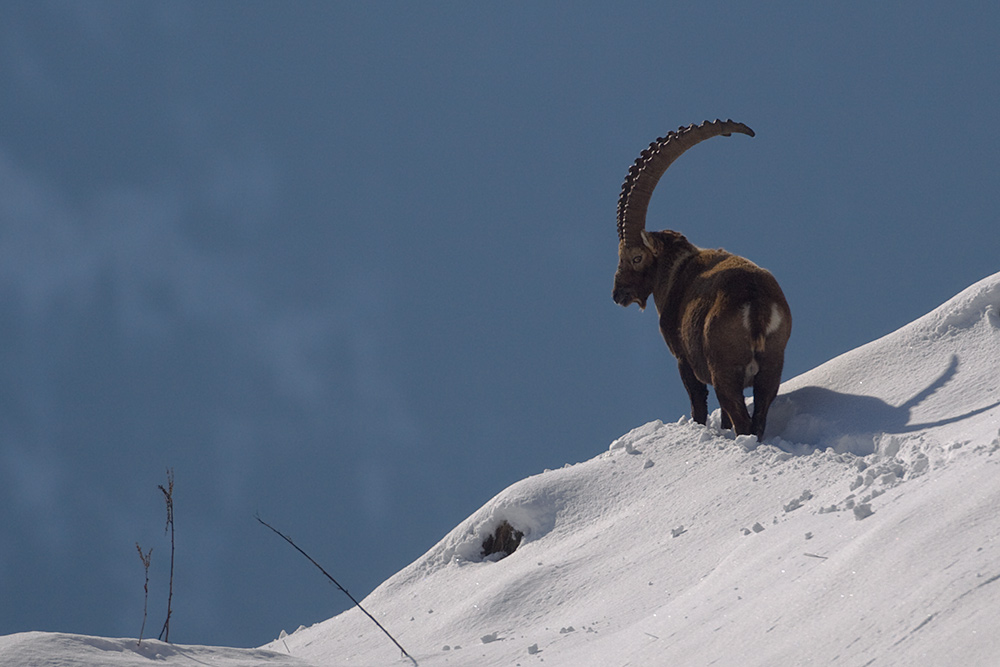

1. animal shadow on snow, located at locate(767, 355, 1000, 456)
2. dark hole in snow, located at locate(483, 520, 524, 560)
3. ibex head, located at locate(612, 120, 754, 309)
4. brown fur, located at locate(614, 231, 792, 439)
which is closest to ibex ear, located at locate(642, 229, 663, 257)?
ibex head, located at locate(612, 120, 754, 309)

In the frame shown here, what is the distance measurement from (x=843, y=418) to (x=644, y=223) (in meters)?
2.47

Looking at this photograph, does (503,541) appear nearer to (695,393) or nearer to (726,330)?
(695,393)

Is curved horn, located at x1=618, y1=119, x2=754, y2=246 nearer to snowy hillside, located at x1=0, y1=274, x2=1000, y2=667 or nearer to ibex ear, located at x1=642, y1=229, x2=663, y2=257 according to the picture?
ibex ear, located at x1=642, y1=229, x2=663, y2=257

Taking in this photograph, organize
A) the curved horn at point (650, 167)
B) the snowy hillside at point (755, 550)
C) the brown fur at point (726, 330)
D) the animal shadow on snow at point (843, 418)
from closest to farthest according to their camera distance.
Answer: the snowy hillside at point (755, 550)
the animal shadow on snow at point (843, 418)
the brown fur at point (726, 330)
the curved horn at point (650, 167)

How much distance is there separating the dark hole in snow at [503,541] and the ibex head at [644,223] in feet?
8.04

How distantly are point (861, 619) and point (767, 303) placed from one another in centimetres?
370

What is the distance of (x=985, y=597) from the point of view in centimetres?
308

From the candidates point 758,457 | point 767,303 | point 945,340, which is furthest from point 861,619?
point 945,340

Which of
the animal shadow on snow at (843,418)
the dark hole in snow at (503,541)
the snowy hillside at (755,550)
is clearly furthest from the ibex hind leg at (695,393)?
the dark hole in snow at (503,541)

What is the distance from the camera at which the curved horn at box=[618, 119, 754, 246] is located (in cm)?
780

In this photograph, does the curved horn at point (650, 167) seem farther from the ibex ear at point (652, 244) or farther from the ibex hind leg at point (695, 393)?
the ibex hind leg at point (695, 393)

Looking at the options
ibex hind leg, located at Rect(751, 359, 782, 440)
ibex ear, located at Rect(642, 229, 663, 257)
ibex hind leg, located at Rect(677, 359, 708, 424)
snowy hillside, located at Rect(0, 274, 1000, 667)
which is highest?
ibex ear, located at Rect(642, 229, 663, 257)

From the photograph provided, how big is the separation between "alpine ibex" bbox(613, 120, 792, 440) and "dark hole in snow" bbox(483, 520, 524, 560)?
6.26ft

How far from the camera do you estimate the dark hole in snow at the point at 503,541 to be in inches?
288
